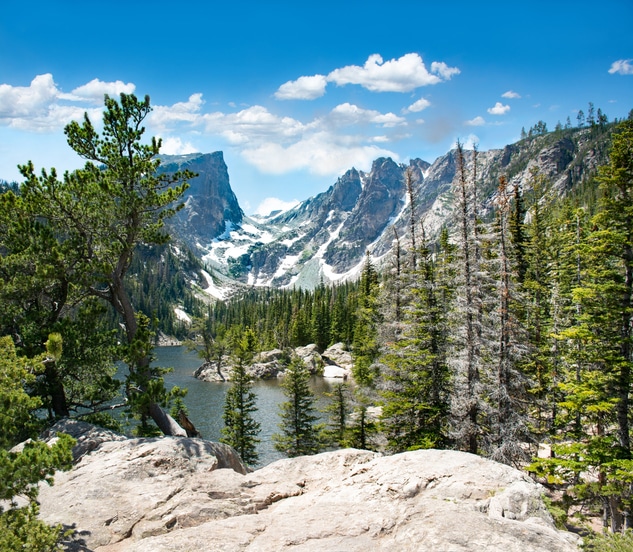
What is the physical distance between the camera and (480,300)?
19656 millimetres

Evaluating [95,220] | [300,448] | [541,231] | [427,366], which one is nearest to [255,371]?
[300,448]

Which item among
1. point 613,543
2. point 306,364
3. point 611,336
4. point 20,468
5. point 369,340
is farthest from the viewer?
point 306,364

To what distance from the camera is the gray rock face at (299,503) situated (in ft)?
22.8

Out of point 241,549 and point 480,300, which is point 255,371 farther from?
point 241,549

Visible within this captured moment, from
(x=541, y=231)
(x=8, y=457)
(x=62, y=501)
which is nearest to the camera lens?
(x=8, y=457)

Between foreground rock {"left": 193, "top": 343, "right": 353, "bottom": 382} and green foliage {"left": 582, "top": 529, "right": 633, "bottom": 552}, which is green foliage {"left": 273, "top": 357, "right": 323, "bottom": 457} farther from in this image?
foreground rock {"left": 193, "top": 343, "right": 353, "bottom": 382}

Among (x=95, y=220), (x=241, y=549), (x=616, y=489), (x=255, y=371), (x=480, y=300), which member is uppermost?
(x=95, y=220)

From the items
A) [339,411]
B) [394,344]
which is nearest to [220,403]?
[339,411]

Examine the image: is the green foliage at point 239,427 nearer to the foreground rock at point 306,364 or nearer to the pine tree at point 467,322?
the pine tree at point 467,322

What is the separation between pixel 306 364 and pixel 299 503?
73.5 m

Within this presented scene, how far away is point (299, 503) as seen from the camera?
9461 mm

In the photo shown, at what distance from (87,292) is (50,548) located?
11.3 meters

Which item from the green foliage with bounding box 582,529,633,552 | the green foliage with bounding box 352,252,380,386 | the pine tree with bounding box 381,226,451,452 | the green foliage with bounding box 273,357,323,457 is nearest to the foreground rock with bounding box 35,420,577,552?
the green foliage with bounding box 582,529,633,552

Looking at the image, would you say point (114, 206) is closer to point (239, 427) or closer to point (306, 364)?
point (239, 427)
